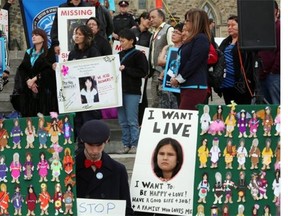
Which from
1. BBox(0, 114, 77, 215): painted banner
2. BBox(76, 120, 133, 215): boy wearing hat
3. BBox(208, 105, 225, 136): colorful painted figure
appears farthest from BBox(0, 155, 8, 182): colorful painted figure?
BBox(208, 105, 225, 136): colorful painted figure

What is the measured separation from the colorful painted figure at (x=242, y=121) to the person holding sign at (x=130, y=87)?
314 cm

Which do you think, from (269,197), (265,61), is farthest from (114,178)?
(265,61)

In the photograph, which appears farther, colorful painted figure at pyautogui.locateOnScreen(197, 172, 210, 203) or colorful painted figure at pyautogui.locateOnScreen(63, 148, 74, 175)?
colorful painted figure at pyautogui.locateOnScreen(197, 172, 210, 203)

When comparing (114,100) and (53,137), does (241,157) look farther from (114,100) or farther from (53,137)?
(114,100)

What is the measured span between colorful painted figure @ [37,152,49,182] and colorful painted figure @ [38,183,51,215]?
0.21 feet

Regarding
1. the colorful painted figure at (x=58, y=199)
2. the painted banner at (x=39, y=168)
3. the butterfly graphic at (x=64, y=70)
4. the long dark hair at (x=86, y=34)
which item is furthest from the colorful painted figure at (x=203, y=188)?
the long dark hair at (x=86, y=34)

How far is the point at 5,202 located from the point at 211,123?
72.9 inches

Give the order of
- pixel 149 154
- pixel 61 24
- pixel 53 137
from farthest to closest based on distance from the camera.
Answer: pixel 61 24 → pixel 149 154 → pixel 53 137

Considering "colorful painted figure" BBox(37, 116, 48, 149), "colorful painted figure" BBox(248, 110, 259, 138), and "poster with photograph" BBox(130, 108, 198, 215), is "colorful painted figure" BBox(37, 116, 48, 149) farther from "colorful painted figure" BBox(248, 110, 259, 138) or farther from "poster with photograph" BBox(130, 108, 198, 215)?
"colorful painted figure" BBox(248, 110, 259, 138)

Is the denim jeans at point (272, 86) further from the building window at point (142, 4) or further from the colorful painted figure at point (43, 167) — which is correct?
the building window at point (142, 4)

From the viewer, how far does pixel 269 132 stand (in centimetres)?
810

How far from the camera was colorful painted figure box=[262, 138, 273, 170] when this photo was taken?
26.5ft

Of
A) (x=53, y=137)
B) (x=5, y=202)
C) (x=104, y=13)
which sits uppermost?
(x=104, y=13)

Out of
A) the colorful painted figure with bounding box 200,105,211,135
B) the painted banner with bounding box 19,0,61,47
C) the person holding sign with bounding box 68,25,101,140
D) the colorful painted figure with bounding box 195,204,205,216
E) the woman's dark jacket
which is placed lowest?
the colorful painted figure with bounding box 195,204,205,216
